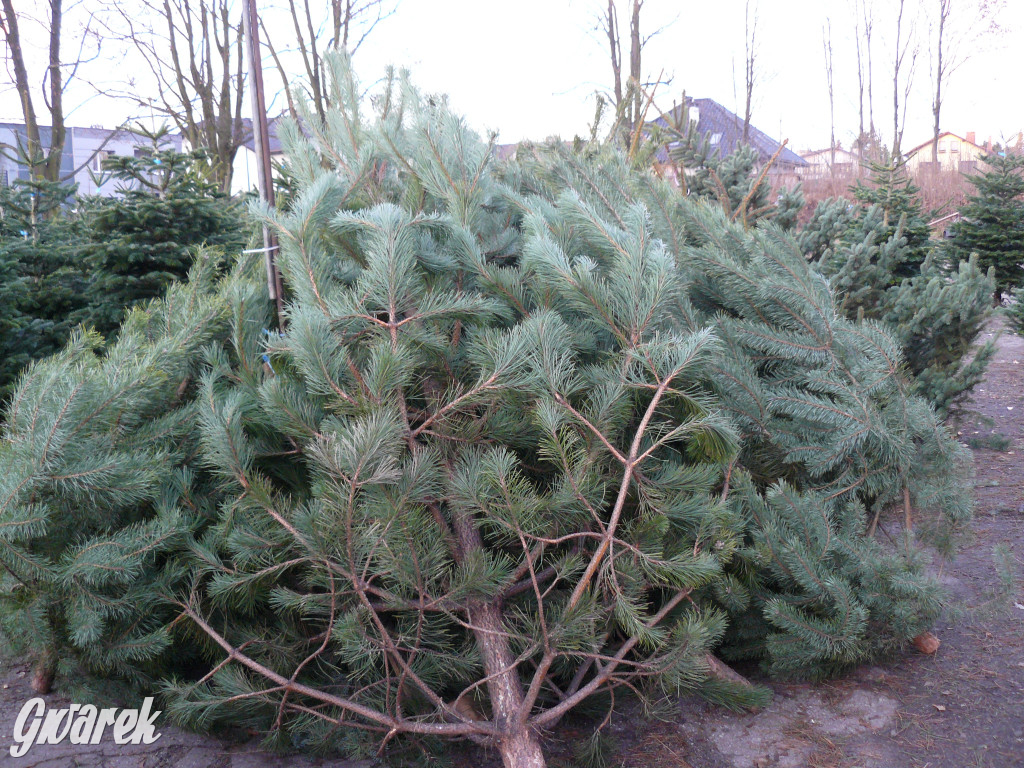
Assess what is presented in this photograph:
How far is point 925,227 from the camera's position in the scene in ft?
23.9

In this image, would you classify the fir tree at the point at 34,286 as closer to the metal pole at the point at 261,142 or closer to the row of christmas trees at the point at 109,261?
the row of christmas trees at the point at 109,261

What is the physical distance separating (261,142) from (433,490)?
174 centimetres

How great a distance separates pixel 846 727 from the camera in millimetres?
2611

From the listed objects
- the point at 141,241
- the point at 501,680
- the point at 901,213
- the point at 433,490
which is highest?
the point at 901,213

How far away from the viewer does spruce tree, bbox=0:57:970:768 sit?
2195mm

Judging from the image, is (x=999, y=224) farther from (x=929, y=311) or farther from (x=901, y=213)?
(x=929, y=311)

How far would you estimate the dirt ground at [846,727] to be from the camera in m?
2.46

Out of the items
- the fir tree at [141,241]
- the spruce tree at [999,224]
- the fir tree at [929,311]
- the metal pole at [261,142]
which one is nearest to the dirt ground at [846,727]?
the fir tree at [929,311]

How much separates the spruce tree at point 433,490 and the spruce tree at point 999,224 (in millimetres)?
7607

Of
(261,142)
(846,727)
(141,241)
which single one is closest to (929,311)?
(846,727)

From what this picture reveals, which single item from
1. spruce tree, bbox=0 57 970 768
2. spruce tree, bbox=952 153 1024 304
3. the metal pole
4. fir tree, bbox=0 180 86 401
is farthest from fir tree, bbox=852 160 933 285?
fir tree, bbox=0 180 86 401

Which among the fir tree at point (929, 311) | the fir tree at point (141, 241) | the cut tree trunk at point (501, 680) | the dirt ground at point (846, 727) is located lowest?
the dirt ground at point (846, 727)

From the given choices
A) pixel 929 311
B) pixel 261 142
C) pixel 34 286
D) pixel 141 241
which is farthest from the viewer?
pixel 34 286

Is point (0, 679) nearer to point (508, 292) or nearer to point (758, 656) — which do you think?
point (508, 292)
